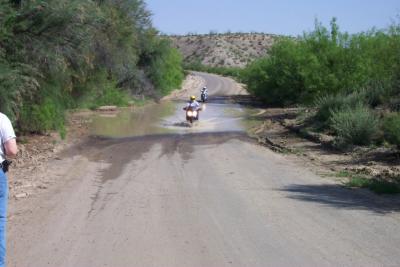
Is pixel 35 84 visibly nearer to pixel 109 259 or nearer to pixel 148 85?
pixel 109 259

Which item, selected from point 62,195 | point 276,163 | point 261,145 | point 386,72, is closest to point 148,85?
point 386,72

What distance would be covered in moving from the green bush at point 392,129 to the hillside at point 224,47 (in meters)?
124

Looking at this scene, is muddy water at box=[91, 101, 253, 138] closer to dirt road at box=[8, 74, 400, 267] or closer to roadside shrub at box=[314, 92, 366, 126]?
roadside shrub at box=[314, 92, 366, 126]

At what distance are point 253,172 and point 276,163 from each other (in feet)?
8.07

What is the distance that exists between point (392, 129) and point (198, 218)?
40.1ft

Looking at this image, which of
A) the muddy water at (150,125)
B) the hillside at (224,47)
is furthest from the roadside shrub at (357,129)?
the hillside at (224,47)

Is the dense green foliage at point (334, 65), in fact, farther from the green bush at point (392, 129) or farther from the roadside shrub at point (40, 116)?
the roadside shrub at point (40, 116)

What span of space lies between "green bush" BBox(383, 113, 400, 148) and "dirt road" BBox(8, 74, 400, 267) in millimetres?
3841

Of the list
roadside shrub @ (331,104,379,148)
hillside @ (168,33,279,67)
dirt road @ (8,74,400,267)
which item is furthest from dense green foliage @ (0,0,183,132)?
hillside @ (168,33,279,67)

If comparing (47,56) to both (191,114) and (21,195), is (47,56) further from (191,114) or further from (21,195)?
(191,114)

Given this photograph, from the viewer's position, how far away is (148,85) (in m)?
54.2

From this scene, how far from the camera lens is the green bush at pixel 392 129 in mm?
19634

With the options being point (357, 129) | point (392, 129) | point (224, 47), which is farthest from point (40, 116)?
point (224, 47)

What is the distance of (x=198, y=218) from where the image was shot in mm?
9984
